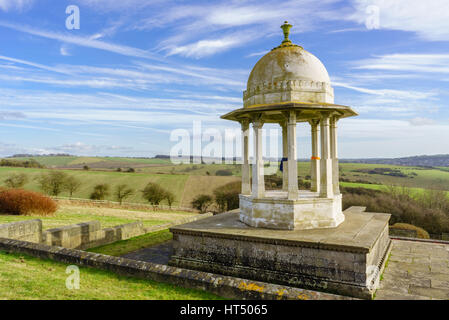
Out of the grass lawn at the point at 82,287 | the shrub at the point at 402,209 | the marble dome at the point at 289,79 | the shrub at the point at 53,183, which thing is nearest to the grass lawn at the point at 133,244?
the grass lawn at the point at 82,287

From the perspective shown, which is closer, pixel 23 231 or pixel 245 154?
pixel 245 154

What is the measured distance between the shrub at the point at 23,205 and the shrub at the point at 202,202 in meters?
22.9

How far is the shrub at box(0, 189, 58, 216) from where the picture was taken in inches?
758

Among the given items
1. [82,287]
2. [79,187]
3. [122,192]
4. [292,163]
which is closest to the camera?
[82,287]

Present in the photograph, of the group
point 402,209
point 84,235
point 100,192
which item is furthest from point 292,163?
point 100,192

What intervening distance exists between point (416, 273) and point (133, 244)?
11168mm

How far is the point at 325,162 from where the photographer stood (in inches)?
430

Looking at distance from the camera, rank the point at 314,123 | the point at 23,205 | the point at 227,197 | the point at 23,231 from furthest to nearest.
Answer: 1. the point at 227,197
2. the point at 23,205
3. the point at 314,123
4. the point at 23,231

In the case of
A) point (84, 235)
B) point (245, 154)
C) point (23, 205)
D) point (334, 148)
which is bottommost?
point (84, 235)

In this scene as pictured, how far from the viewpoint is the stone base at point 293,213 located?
10180mm

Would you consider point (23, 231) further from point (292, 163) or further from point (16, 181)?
point (16, 181)

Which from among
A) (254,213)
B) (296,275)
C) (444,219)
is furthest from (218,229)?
(444,219)
